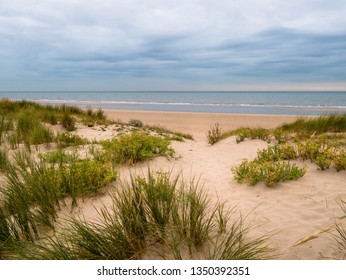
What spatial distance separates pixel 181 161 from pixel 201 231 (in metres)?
3.59

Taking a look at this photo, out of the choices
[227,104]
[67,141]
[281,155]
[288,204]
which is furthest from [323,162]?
[227,104]

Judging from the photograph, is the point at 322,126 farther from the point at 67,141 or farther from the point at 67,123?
the point at 67,123

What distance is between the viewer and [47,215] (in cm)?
334

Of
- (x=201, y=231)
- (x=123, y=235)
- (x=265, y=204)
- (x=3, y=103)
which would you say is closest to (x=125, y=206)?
(x=123, y=235)

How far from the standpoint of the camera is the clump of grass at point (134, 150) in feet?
19.2

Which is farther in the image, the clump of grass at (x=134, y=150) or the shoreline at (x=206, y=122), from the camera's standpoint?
the shoreline at (x=206, y=122)

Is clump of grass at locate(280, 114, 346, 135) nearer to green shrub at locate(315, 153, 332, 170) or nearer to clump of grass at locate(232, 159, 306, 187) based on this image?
green shrub at locate(315, 153, 332, 170)

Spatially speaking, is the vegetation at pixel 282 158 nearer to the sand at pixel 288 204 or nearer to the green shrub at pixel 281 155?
the green shrub at pixel 281 155

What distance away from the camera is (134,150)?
19.1 ft

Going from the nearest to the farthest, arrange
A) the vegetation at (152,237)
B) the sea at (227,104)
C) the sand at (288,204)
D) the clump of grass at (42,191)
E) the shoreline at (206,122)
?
the vegetation at (152,237)
the sand at (288,204)
the clump of grass at (42,191)
the shoreline at (206,122)
the sea at (227,104)

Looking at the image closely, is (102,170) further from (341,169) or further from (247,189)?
(341,169)

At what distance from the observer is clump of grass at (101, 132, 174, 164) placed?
19.2 ft

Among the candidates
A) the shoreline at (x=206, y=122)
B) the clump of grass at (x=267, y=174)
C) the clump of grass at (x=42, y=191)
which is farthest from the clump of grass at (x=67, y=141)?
the shoreline at (x=206, y=122)

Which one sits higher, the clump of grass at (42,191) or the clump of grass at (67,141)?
the clump of grass at (67,141)
